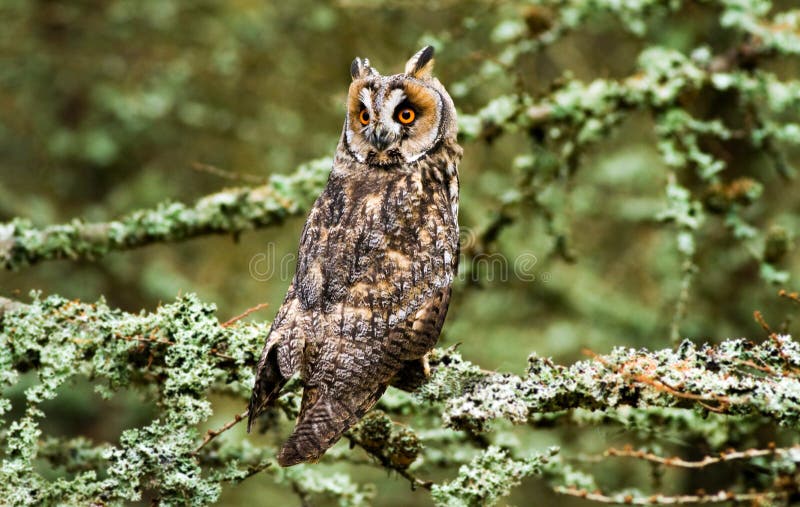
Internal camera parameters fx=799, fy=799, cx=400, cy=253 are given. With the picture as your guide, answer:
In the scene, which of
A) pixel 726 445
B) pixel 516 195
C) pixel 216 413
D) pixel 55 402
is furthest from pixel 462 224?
pixel 55 402

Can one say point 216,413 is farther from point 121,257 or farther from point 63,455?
point 63,455

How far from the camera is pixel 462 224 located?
5.90 m


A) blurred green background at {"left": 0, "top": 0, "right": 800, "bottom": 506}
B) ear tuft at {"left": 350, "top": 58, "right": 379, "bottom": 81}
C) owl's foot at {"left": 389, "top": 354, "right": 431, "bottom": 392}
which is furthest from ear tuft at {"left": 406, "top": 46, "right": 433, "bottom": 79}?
blurred green background at {"left": 0, "top": 0, "right": 800, "bottom": 506}

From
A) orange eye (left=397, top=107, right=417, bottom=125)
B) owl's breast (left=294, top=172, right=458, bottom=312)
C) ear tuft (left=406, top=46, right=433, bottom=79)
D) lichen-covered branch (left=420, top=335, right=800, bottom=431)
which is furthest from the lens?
ear tuft (left=406, top=46, right=433, bottom=79)

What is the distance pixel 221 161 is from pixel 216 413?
246cm

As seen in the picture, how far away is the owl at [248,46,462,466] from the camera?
10.4 feet

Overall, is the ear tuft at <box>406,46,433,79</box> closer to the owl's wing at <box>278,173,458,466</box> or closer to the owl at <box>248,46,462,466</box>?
the owl at <box>248,46,462,466</box>

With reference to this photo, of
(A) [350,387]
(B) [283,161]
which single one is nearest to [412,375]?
(A) [350,387]

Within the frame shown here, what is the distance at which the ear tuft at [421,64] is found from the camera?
4.21 meters

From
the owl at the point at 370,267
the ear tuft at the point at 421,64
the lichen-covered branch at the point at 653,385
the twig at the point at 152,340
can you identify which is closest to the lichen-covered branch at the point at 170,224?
the owl at the point at 370,267

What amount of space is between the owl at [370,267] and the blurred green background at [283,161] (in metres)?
1.94

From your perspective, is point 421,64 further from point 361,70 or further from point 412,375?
point 412,375

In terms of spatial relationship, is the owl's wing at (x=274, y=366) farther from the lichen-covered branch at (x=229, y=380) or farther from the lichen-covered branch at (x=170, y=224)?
the lichen-covered branch at (x=170, y=224)

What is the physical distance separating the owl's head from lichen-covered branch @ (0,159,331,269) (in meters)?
0.43
